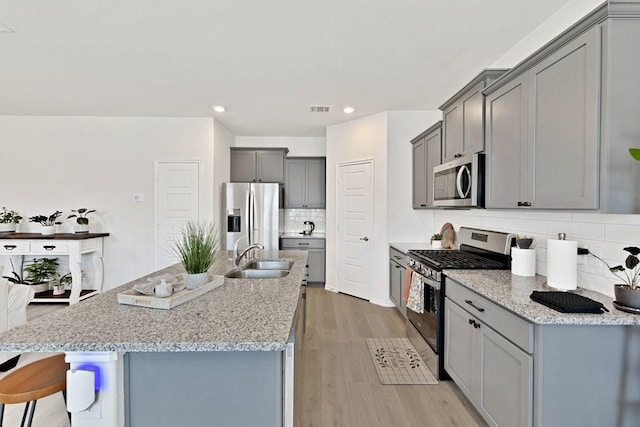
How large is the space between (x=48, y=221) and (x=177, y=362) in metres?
4.76

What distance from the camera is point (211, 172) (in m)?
4.78

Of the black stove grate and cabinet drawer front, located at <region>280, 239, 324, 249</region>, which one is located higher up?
the black stove grate

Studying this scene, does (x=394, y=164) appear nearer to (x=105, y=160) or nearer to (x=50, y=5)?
(x=50, y=5)

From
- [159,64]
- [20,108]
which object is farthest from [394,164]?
[20,108]

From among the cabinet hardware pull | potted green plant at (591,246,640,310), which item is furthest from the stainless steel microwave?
potted green plant at (591,246,640,310)

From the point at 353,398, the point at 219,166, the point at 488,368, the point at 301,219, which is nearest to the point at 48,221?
the point at 219,166

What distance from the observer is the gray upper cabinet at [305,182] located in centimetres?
571

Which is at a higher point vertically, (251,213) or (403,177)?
(403,177)

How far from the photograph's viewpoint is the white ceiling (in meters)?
2.19

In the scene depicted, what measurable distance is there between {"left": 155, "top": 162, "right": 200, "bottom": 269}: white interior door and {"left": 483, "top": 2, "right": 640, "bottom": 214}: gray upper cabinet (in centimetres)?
419

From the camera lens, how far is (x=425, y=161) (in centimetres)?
381

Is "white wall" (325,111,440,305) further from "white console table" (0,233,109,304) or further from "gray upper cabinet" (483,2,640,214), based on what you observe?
"white console table" (0,233,109,304)

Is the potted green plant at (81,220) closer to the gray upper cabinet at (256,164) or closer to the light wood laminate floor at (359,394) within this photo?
the gray upper cabinet at (256,164)

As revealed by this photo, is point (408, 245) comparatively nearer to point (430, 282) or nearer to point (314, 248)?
point (430, 282)
